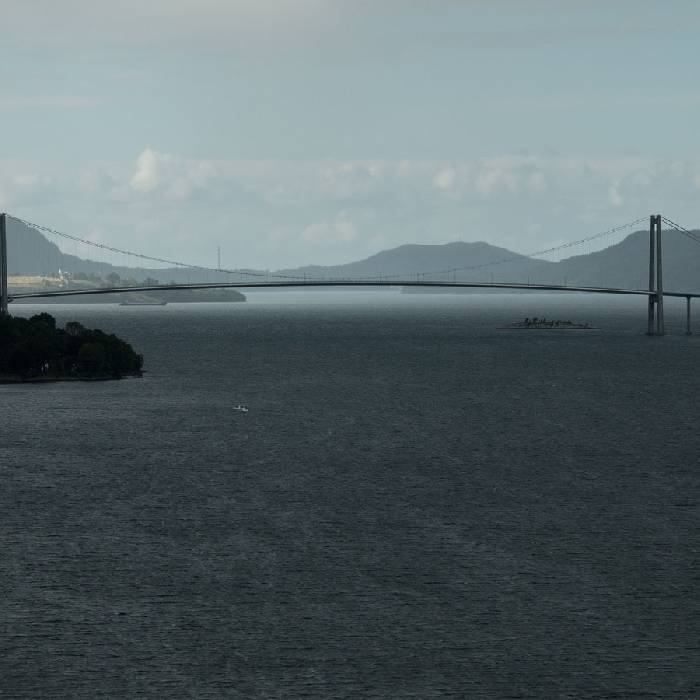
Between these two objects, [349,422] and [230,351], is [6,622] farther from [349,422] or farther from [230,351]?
[230,351]

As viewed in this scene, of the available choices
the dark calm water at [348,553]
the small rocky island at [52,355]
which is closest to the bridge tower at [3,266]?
the small rocky island at [52,355]

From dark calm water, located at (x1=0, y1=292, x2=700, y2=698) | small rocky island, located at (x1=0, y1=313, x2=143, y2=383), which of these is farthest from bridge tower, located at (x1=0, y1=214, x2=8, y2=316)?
dark calm water, located at (x1=0, y1=292, x2=700, y2=698)

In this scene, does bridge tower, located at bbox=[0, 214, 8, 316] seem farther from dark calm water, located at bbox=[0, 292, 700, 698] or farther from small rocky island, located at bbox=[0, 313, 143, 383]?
dark calm water, located at bbox=[0, 292, 700, 698]

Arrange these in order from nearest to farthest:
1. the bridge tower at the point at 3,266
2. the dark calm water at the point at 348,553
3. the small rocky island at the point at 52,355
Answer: the dark calm water at the point at 348,553
the small rocky island at the point at 52,355
the bridge tower at the point at 3,266

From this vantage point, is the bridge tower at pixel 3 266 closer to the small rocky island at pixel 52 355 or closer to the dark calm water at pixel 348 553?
the small rocky island at pixel 52 355

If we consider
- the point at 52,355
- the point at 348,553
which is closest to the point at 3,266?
the point at 52,355

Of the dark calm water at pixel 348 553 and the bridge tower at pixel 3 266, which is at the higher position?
the bridge tower at pixel 3 266
